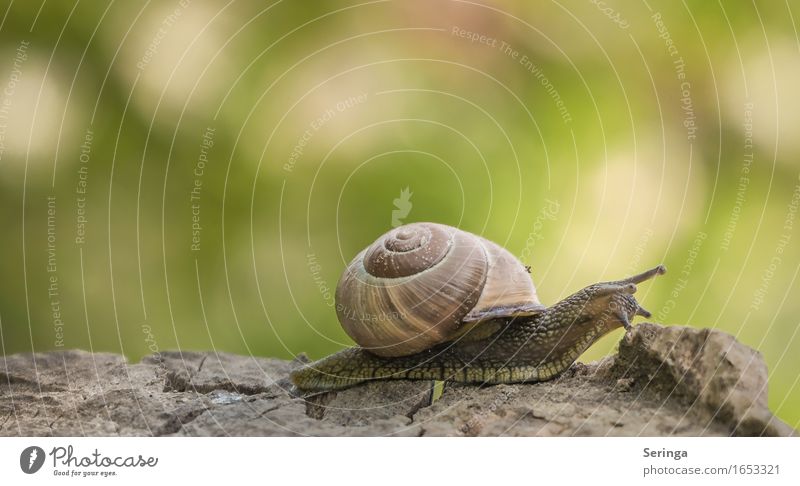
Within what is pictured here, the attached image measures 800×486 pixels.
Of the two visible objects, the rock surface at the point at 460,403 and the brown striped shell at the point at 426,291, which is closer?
the rock surface at the point at 460,403

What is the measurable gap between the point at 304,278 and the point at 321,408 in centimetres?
73

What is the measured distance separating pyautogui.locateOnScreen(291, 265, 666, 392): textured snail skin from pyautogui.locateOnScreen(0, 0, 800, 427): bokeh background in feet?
1.33

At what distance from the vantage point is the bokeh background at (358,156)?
226cm

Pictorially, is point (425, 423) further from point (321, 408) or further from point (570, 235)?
point (570, 235)

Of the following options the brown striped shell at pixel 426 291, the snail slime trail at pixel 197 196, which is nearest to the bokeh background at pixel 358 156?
the snail slime trail at pixel 197 196

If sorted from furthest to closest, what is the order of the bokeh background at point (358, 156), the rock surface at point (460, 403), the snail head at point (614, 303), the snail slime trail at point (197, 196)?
the snail slime trail at point (197, 196)
the bokeh background at point (358, 156)
the snail head at point (614, 303)
the rock surface at point (460, 403)

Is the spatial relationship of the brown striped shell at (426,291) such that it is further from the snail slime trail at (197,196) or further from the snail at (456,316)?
the snail slime trail at (197,196)

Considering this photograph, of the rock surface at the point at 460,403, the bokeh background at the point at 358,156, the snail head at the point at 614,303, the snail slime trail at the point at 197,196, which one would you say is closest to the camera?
the rock surface at the point at 460,403

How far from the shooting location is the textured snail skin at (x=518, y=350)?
5.91ft

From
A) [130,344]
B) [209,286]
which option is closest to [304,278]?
[209,286]

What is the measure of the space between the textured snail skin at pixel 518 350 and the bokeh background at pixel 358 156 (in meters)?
0.40

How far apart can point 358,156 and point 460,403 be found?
3.47ft

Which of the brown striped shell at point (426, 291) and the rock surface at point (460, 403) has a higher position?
the brown striped shell at point (426, 291)

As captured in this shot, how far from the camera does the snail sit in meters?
1.82
